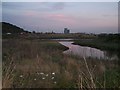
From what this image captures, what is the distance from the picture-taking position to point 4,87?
4949 millimetres

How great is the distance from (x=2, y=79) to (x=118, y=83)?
264cm

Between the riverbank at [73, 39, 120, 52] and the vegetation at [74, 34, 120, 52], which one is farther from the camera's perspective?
the vegetation at [74, 34, 120, 52]

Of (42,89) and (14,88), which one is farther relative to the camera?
(42,89)

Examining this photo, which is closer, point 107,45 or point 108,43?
point 107,45

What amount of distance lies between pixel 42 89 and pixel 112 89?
1617 mm

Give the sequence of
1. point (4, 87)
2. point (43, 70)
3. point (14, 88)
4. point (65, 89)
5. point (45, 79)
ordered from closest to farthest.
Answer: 1. point (4, 87)
2. point (14, 88)
3. point (65, 89)
4. point (45, 79)
5. point (43, 70)

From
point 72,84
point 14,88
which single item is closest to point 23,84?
point 14,88

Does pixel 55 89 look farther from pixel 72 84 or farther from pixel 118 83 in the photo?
pixel 118 83

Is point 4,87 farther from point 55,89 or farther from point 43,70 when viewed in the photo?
point 43,70

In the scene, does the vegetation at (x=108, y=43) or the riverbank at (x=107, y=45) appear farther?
the vegetation at (x=108, y=43)

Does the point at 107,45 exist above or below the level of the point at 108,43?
below

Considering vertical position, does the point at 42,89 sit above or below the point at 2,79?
below

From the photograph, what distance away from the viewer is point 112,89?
546cm

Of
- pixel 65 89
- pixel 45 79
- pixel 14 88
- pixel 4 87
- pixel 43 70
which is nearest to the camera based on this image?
pixel 4 87
